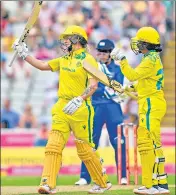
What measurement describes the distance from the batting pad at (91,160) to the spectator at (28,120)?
309 inches

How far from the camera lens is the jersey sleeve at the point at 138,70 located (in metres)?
10.6

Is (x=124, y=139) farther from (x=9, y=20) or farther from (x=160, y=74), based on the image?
(x=9, y=20)

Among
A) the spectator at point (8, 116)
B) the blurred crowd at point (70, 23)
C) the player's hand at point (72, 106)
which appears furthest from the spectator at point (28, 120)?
the player's hand at point (72, 106)

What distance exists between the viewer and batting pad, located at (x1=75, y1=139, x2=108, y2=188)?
35.2 feet

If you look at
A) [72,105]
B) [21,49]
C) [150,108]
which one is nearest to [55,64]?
[21,49]

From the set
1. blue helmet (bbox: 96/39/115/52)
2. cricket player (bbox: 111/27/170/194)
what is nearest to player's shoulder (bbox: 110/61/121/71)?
blue helmet (bbox: 96/39/115/52)

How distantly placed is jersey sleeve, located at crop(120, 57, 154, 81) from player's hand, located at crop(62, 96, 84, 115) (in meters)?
0.66

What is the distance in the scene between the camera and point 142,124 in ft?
35.8

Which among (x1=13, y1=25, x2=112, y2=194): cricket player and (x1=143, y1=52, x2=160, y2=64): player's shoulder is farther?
(x1=143, y1=52, x2=160, y2=64): player's shoulder

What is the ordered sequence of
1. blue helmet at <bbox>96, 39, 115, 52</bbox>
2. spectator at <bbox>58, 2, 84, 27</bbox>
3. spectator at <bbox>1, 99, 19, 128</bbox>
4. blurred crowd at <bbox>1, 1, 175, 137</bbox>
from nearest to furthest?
1. blue helmet at <bbox>96, 39, 115, 52</bbox>
2. spectator at <bbox>1, 99, 19, 128</bbox>
3. blurred crowd at <bbox>1, 1, 175, 137</bbox>
4. spectator at <bbox>58, 2, 84, 27</bbox>

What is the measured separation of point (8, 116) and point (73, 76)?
27.5ft

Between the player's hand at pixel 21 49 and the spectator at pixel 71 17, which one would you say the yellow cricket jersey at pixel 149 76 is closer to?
the player's hand at pixel 21 49

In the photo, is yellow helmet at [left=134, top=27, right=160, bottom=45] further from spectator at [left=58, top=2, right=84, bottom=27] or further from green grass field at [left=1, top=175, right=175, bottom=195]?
spectator at [left=58, top=2, right=84, bottom=27]

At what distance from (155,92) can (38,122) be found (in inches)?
325
